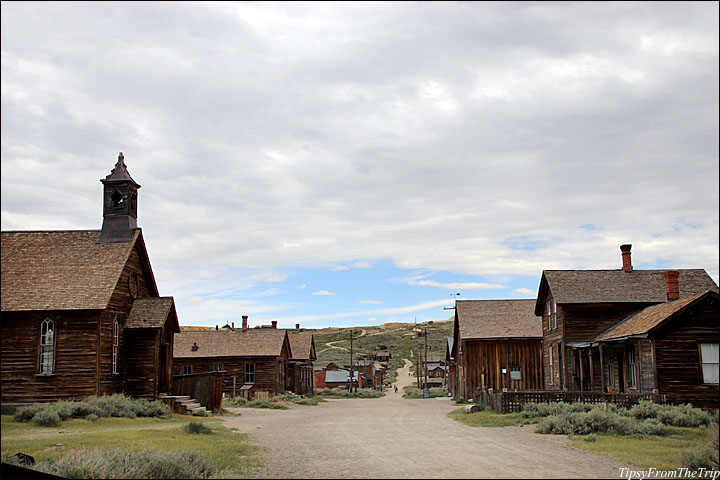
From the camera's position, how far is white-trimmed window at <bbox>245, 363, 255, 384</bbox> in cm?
5081

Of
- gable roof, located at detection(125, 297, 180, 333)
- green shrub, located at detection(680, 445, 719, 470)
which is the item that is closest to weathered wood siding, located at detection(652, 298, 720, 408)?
green shrub, located at detection(680, 445, 719, 470)

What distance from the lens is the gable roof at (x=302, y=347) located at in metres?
61.1

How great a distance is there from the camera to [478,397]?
109ft

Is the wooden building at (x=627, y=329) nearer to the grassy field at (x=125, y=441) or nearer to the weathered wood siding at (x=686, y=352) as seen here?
the weathered wood siding at (x=686, y=352)

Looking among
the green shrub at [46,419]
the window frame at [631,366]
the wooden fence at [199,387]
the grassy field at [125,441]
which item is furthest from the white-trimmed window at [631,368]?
the green shrub at [46,419]

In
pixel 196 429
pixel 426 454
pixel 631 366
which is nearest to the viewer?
pixel 426 454

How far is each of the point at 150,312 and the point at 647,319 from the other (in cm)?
2181

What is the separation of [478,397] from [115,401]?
57.8 ft

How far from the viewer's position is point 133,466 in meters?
11.3

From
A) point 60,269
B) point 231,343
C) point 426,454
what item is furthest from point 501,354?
point 426,454

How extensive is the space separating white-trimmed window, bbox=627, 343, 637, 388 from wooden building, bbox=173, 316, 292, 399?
29.3 metres

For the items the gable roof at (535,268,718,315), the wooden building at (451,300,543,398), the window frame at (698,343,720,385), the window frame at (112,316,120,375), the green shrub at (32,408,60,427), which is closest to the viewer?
the green shrub at (32,408,60,427)

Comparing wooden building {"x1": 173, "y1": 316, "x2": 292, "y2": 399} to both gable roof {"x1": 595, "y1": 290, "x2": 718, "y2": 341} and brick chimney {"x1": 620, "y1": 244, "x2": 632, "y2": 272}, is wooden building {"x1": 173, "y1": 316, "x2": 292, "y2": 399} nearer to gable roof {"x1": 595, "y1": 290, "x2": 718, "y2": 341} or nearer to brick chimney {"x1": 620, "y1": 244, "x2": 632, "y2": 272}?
brick chimney {"x1": 620, "y1": 244, "x2": 632, "y2": 272}

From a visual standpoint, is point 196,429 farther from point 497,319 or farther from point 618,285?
point 497,319
